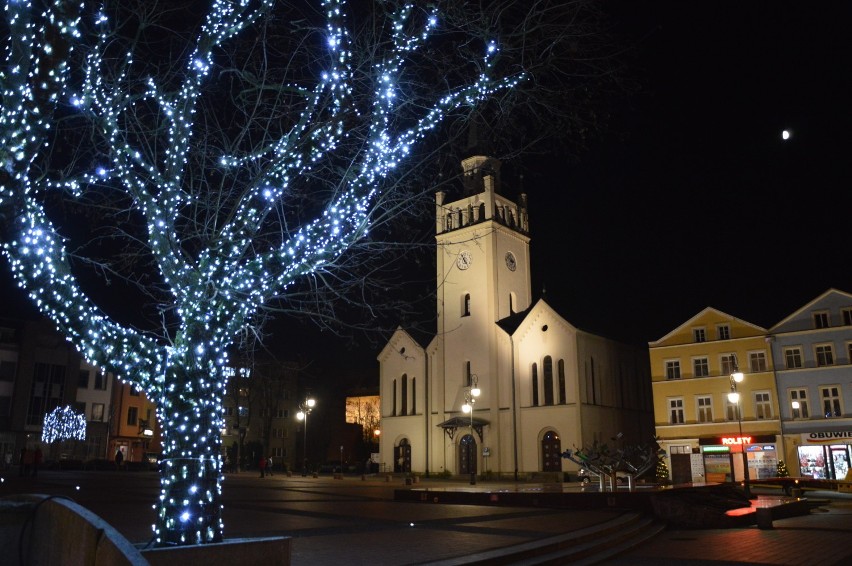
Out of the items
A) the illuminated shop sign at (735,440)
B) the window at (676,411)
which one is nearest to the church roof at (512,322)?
the window at (676,411)

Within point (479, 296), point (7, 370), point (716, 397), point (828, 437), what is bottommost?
point (828, 437)

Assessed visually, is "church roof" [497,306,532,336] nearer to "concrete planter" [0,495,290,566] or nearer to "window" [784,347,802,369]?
"window" [784,347,802,369]

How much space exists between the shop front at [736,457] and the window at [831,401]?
3156mm

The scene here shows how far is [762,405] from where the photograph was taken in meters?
40.8

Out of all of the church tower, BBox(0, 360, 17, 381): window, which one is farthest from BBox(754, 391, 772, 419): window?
BBox(0, 360, 17, 381): window

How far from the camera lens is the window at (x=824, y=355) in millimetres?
39031

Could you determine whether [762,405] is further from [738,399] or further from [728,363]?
[738,399]

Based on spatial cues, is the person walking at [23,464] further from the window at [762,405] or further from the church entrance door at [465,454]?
the window at [762,405]

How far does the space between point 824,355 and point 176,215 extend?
1586 inches

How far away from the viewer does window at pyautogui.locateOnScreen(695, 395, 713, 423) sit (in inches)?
1700

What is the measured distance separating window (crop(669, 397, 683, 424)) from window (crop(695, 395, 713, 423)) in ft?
3.66

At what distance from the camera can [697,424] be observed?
1711 inches

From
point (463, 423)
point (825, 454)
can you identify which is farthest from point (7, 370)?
point (825, 454)

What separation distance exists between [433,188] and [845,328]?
36.6m
